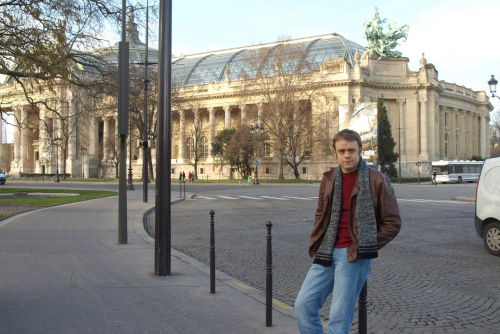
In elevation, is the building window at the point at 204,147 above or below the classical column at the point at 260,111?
below

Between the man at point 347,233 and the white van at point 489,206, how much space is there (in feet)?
23.3

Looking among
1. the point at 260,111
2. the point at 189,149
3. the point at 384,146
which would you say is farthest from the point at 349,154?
the point at 189,149

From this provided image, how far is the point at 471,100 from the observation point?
90750 mm

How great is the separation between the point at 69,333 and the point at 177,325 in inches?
42.9

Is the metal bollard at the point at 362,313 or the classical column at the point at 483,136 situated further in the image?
the classical column at the point at 483,136

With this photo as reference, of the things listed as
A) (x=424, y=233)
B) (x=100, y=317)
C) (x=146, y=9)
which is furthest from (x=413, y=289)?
(x=146, y=9)

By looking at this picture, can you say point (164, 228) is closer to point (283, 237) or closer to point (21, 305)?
point (21, 305)

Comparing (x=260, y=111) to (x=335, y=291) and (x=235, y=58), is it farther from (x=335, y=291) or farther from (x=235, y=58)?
(x=335, y=291)

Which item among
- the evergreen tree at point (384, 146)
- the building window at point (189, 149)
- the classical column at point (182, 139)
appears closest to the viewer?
the evergreen tree at point (384, 146)

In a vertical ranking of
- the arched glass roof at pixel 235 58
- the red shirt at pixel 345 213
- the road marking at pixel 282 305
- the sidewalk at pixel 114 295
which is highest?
the arched glass roof at pixel 235 58

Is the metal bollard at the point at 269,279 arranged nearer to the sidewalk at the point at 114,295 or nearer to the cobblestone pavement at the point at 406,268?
the sidewalk at the point at 114,295

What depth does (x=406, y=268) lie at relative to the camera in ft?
27.1

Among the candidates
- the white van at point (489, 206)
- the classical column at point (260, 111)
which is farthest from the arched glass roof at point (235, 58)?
the white van at point (489, 206)

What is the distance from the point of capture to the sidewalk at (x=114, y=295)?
4.89 meters
